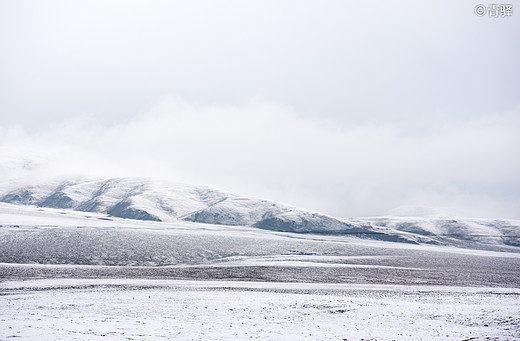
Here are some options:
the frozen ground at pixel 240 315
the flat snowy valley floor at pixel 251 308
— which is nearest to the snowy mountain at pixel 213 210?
the flat snowy valley floor at pixel 251 308

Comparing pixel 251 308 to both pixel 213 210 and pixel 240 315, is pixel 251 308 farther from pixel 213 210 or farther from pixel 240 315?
pixel 213 210

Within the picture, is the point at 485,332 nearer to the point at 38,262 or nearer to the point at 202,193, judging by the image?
the point at 38,262

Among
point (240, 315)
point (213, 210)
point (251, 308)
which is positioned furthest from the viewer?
point (213, 210)

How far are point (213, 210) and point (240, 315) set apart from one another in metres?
119

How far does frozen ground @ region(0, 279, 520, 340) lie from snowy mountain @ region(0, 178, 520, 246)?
98953 millimetres

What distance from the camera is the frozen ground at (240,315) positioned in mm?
14453

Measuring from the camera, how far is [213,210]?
136m

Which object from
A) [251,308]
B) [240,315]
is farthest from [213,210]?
[240,315]

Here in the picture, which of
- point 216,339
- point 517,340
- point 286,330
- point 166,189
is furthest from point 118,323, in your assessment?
point 166,189

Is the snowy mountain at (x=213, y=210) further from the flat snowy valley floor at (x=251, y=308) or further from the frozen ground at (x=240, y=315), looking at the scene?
the frozen ground at (x=240, y=315)

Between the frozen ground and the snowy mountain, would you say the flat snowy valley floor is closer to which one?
the frozen ground

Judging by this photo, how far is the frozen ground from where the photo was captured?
14.5m

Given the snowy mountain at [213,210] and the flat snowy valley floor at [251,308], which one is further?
the snowy mountain at [213,210]

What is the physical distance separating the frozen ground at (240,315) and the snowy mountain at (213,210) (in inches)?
3896
